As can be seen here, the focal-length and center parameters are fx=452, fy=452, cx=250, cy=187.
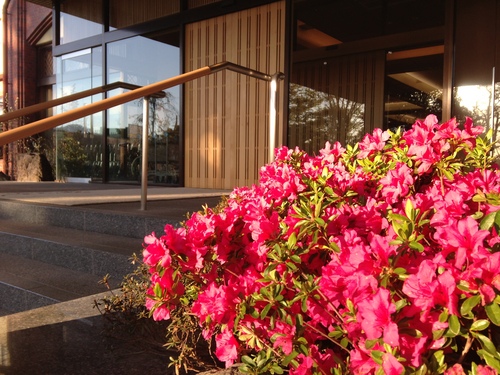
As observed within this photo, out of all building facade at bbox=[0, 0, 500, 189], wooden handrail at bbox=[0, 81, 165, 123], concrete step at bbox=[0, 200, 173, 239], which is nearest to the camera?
wooden handrail at bbox=[0, 81, 165, 123]

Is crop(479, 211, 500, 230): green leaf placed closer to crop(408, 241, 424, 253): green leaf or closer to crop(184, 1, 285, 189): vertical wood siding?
crop(408, 241, 424, 253): green leaf

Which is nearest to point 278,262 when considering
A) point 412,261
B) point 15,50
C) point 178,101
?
point 412,261

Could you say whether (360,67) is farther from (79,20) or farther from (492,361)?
(79,20)

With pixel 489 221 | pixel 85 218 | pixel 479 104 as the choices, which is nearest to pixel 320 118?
pixel 479 104

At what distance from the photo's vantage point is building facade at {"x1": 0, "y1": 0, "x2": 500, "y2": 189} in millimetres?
4098

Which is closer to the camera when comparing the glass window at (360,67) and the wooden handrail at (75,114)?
the wooden handrail at (75,114)

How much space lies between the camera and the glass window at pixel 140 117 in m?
7.16

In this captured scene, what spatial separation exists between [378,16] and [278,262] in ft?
13.5

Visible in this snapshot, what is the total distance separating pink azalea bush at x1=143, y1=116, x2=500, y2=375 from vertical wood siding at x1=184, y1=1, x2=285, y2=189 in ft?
15.6

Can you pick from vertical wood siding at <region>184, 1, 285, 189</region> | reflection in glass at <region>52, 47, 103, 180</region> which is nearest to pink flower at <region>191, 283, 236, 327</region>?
vertical wood siding at <region>184, 1, 285, 189</region>

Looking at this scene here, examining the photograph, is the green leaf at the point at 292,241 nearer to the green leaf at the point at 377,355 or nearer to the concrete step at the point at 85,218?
the green leaf at the point at 377,355

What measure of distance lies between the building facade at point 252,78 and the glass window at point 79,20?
3cm

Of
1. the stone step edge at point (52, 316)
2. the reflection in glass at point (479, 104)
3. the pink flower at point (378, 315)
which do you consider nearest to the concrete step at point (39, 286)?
the stone step edge at point (52, 316)

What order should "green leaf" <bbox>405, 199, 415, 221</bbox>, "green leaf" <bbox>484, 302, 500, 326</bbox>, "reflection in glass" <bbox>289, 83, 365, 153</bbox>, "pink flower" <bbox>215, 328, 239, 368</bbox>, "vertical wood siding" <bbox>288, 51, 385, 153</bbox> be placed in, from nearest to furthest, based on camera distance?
"green leaf" <bbox>484, 302, 500, 326</bbox> → "green leaf" <bbox>405, 199, 415, 221</bbox> → "pink flower" <bbox>215, 328, 239, 368</bbox> → "vertical wood siding" <bbox>288, 51, 385, 153</bbox> → "reflection in glass" <bbox>289, 83, 365, 153</bbox>
